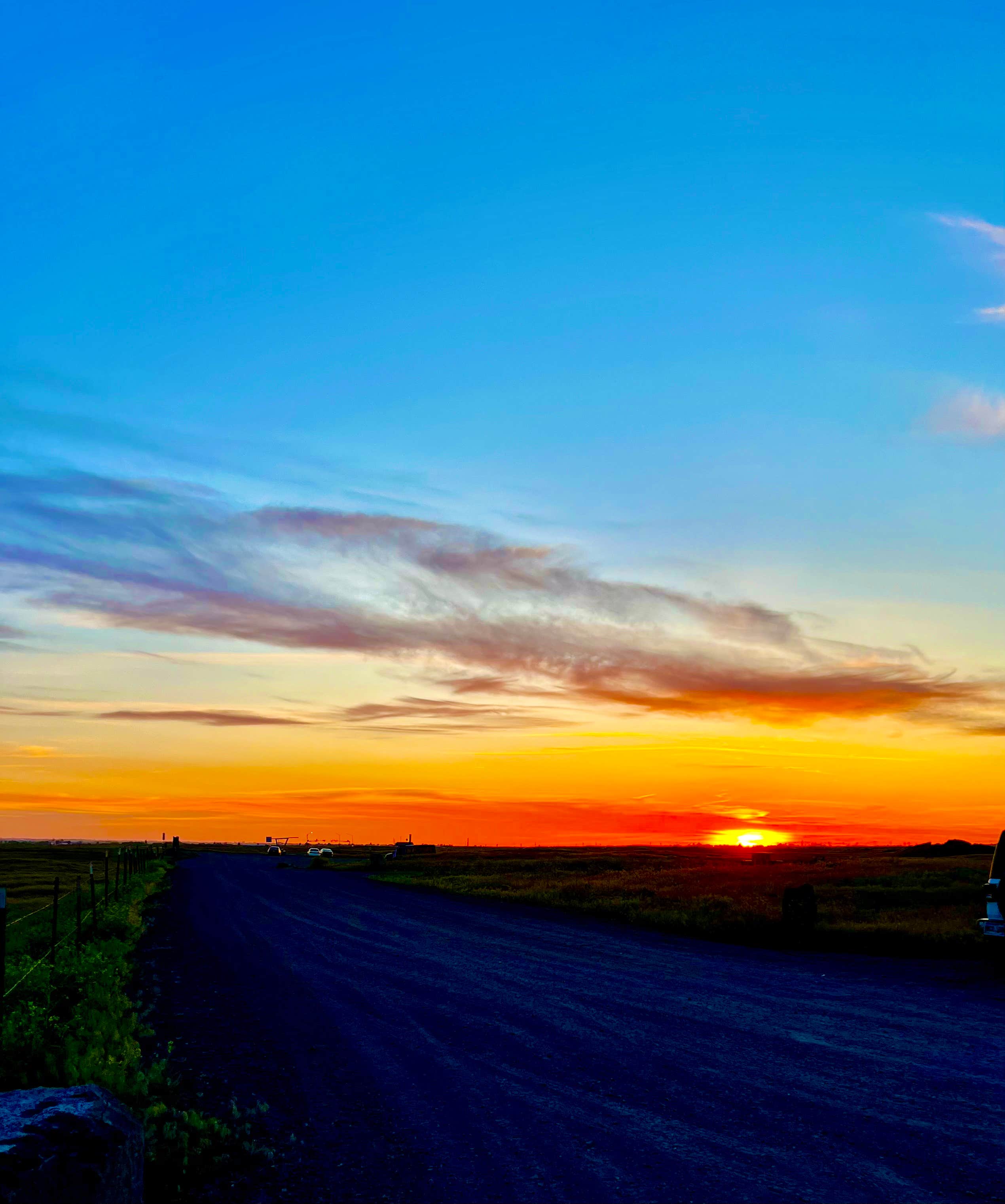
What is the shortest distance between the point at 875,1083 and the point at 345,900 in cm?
2913

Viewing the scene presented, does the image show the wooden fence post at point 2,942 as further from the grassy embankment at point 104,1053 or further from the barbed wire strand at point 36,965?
the grassy embankment at point 104,1053

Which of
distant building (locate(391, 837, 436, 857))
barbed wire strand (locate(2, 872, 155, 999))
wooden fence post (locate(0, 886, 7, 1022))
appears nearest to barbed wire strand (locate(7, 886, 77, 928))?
barbed wire strand (locate(2, 872, 155, 999))

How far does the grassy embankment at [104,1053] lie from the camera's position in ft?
25.2

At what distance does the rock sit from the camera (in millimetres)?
5332

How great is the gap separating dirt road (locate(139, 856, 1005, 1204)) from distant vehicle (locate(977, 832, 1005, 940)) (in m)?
0.87

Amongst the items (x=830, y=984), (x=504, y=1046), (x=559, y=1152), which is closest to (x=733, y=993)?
(x=830, y=984)

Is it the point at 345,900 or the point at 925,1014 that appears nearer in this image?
the point at 925,1014

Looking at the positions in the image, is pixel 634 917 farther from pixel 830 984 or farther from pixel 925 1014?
pixel 925 1014

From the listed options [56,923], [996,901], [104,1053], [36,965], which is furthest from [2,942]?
[996,901]

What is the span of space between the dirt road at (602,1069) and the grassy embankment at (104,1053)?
539 millimetres

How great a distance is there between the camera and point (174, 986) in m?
16.4

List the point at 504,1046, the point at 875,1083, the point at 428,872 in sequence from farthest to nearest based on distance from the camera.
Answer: the point at 428,872 < the point at 504,1046 < the point at 875,1083

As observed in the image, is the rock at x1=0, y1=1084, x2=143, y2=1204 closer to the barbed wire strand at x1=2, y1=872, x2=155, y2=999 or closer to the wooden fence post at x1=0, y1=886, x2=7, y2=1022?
the wooden fence post at x1=0, y1=886, x2=7, y2=1022

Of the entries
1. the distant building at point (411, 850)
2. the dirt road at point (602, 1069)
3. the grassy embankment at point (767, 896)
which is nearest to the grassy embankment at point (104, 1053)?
the dirt road at point (602, 1069)
